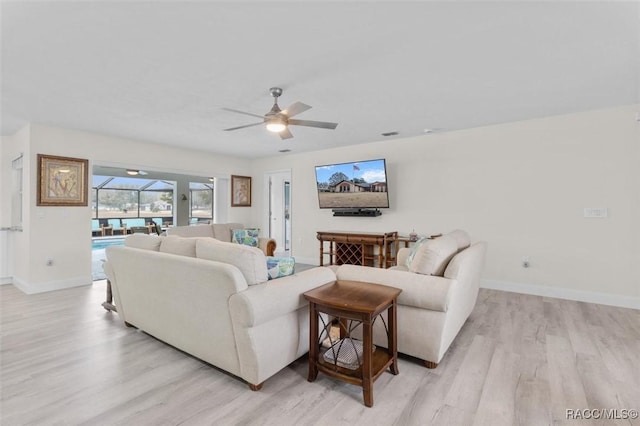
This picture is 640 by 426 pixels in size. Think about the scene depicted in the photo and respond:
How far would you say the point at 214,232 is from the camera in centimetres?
574

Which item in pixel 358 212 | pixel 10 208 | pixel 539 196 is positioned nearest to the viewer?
pixel 539 196

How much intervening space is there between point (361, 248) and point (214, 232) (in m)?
2.81

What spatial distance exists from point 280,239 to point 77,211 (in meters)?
3.99

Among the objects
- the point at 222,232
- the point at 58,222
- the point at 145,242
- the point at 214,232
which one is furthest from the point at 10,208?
the point at 145,242

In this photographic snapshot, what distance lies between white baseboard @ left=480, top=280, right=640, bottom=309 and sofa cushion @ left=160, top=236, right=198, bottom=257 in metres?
4.14

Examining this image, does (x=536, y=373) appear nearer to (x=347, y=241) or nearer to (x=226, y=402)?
(x=226, y=402)

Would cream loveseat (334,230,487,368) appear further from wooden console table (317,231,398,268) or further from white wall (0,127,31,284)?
white wall (0,127,31,284)

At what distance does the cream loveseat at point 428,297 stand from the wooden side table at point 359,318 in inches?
5.6

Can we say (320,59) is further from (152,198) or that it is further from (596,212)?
(152,198)

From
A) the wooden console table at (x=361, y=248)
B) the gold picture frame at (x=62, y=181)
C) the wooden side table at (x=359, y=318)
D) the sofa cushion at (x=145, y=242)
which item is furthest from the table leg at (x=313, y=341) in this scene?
the gold picture frame at (x=62, y=181)

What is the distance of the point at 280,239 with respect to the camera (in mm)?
7426

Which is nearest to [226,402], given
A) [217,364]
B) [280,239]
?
[217,364]

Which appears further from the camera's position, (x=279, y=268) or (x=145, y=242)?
(x=145, y=242)

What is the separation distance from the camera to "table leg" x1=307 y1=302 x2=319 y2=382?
2.03 metres
